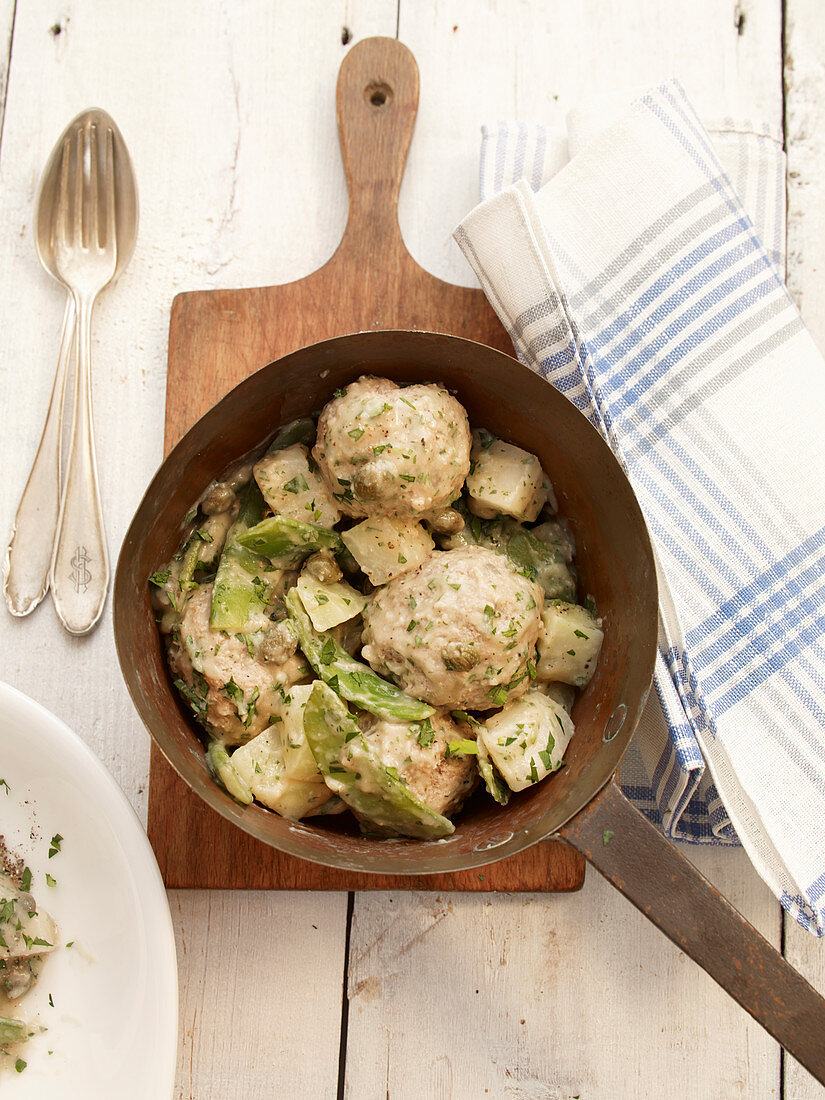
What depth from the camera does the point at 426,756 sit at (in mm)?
1674

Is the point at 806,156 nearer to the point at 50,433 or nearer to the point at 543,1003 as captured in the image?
the point at 50,433

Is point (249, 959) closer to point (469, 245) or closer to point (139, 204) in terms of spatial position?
point (469, 245)

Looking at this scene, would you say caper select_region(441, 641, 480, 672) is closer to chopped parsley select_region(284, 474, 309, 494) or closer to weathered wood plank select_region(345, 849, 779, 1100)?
chopped parsley select_region(284, 474, 309, 494)

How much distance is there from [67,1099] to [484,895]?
3.32 ft

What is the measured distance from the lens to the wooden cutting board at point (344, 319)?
2.03 meters

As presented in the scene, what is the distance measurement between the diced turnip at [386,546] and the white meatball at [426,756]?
0.97 feet

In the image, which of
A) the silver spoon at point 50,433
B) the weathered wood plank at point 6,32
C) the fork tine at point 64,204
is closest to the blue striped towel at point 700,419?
the silver spoon at point 50,433

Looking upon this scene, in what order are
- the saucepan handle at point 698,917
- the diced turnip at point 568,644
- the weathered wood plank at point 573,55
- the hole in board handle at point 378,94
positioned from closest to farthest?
the saucepan handle at point 698,917 → the diced turnip at point 568,644 → the hole in board handle at point 378,94 → the weathered wood plank at point 573,55

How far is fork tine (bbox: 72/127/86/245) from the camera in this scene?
223cm

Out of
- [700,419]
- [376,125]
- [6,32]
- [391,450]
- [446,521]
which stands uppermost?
[6,32]

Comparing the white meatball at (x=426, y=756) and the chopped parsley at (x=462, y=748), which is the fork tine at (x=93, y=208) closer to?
the white meatball at (x=426, y=756)

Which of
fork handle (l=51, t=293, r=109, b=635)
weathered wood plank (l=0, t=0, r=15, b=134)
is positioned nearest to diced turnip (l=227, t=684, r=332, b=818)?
fork handle (l=51, t=293, r=109, b=635)

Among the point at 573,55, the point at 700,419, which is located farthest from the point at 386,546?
the point at 573,55

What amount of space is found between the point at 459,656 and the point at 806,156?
1706mm
